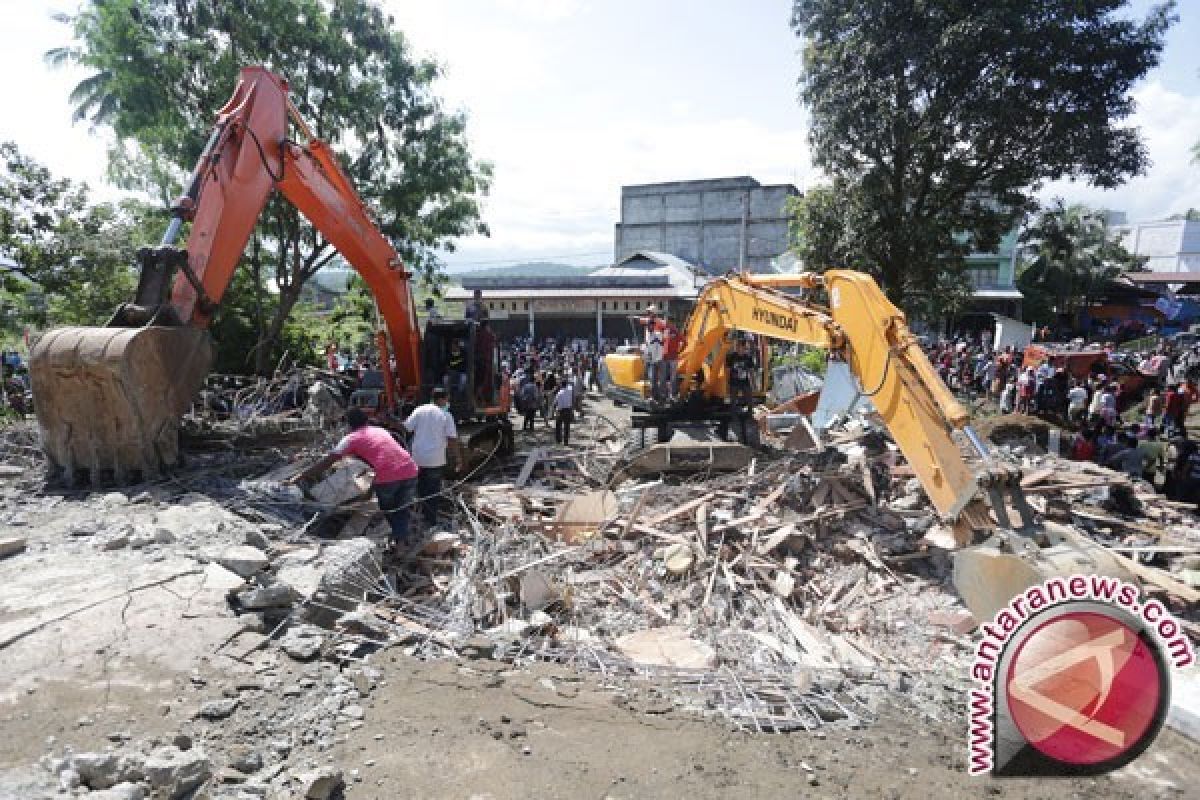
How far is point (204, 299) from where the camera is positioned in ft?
21.8

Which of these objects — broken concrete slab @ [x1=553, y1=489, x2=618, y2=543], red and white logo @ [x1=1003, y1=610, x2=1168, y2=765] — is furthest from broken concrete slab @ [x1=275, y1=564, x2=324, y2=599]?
red and white logo @ [x1=1003, y1=610, x2=1168, y2=765]

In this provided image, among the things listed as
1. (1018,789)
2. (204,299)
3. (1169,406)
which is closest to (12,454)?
(204,299)

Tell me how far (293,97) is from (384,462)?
12081mm

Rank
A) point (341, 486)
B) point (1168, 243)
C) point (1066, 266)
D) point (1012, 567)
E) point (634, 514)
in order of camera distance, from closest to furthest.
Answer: point (1012, 567)
point (341, 486)
point (634, 514)
point (1066, 266)
point (1168, 243)

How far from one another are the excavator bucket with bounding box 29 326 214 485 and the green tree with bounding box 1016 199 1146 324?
34.8m

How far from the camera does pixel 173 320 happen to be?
640 centimetres

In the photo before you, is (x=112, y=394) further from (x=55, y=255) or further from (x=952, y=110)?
(x=952, y=110)

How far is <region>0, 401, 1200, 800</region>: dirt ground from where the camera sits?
3.01 metres

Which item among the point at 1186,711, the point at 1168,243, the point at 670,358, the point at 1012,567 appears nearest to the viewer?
the point at 1186,711

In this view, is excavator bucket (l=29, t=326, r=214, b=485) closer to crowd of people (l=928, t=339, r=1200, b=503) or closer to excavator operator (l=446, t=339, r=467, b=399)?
excavator operator (l=446, t=339, r=467, b=399)

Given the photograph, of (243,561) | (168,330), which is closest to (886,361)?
(243,561)

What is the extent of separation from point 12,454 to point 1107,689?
1002cm

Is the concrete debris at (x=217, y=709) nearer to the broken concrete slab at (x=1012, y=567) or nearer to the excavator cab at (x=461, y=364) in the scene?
the broken concrete slab at (x=1012, y=567)

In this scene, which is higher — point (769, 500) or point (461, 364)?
point (461, 364)
